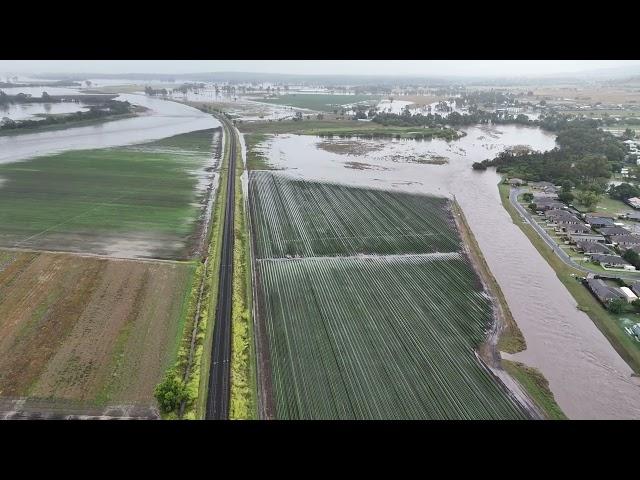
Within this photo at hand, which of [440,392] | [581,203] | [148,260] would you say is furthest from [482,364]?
[581,203]

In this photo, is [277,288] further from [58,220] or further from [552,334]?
[58,220]

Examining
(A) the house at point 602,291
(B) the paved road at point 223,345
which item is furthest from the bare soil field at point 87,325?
(A) the house at point 602,291

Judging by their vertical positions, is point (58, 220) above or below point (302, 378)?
above

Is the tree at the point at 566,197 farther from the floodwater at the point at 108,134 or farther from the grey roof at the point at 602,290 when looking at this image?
the floodwater at the point at 108,134

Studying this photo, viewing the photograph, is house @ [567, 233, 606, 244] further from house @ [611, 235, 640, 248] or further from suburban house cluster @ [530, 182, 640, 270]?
house @ [611, 235, 640, 248]

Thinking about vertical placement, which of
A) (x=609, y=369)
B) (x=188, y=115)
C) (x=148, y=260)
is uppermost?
(x=188, y=115)

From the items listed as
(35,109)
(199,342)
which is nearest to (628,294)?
(199,342)
